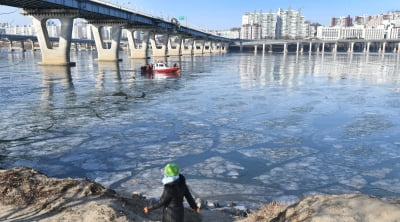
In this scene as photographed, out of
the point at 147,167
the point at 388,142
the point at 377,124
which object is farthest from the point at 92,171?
the point at 377,124

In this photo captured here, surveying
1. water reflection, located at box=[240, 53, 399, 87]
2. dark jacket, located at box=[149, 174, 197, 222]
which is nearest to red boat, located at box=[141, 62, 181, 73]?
water reflection, located at box=[240, 53, 399, 87]

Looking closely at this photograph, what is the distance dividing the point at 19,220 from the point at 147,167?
194 inches

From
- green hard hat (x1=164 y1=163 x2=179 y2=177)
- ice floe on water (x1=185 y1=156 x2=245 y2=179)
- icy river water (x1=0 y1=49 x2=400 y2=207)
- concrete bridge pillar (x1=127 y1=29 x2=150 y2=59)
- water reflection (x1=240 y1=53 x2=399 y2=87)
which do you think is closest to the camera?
green hard hat (x1=164 y1=163 x2=179 y2=177)

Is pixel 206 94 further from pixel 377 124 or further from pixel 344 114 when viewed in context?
pixel 377 124

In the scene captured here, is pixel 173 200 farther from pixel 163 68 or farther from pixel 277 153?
pixel 163 68

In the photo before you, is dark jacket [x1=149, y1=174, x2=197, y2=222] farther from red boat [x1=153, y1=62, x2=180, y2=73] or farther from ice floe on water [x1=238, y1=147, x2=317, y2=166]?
red boat [x1=153, y1=62, x2=180, y2=73]

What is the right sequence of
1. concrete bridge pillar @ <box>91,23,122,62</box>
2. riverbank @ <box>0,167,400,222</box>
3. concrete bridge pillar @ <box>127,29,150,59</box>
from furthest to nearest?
concrete bridge pillar @ <box>127,29,150,59</box>
concrete bridge pillar @ <box>91,23,122,62</box>
riverbank @ <box>0,167,400,222</box>

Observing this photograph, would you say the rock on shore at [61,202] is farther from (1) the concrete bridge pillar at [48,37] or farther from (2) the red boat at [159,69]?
(1) the concrete bridge pillar at [48,37]

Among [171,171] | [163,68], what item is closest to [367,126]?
[171,171]

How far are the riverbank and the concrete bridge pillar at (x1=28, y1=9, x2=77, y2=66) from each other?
58723 millimetres

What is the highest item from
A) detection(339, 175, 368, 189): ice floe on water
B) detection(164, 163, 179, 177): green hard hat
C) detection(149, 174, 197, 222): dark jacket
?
detection(164, 163, 179, 177): green hard hat

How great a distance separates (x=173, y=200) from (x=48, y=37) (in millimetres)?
64817

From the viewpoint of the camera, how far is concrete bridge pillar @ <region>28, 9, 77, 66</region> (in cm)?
6088

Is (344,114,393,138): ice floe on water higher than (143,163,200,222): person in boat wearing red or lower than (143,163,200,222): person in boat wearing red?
lower
